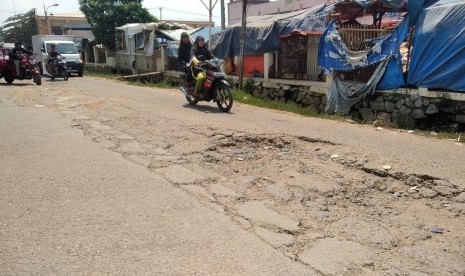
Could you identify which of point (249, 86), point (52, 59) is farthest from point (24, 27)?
point (249, 86)

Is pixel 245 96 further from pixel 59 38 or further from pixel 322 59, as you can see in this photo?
pixel 59 38

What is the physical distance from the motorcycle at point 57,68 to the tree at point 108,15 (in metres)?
9.86

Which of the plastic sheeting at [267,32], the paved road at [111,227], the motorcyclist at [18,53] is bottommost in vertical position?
the paved road at [111,227]

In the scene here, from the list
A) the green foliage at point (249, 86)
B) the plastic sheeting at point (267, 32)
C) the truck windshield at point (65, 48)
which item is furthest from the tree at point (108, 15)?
the green foliage at point (249, 86)

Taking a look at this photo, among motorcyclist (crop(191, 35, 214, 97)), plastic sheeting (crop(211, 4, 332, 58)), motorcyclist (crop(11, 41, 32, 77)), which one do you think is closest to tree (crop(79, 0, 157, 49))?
motorcyclist (crop(11, 41, 32, 77))

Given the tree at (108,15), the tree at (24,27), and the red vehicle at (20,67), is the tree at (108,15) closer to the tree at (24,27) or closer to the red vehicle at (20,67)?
the red vehicle at (20,67)

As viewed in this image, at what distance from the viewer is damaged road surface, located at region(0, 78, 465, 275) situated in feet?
9.71

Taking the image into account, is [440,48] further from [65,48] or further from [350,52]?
[65,48]

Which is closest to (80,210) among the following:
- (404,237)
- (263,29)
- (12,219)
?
(12,219)

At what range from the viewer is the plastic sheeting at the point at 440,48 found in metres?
7.74

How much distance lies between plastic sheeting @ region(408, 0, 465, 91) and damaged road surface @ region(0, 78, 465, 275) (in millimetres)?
1520

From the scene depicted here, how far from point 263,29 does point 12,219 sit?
1110 cm

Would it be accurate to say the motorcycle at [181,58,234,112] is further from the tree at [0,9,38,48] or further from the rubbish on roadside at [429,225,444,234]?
the tree at [0,9,38,48]

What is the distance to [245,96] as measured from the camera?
509 inches
